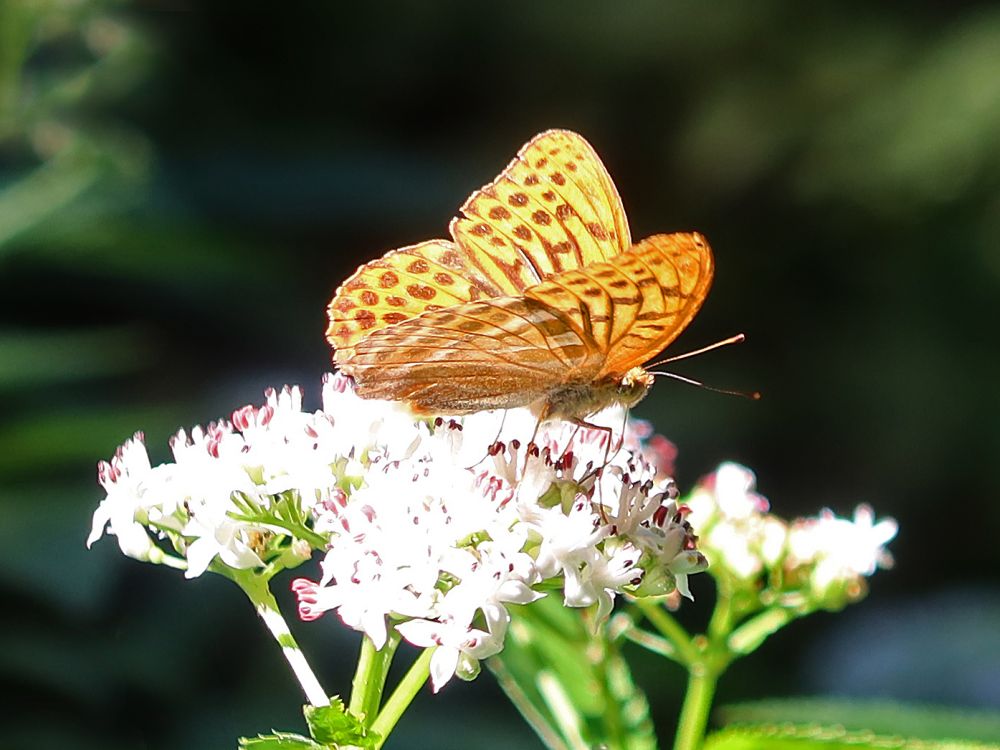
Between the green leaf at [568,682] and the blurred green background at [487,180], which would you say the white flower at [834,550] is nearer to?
the green leaf at [568,682]

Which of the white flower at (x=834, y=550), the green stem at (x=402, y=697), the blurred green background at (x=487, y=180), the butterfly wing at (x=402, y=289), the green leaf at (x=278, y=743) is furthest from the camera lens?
the blurred green background at (x=487, y=180)

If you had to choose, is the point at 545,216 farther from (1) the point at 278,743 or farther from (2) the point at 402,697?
(1) the point at 278,743

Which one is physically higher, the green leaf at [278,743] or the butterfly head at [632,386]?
the butterfly head at [632,386]

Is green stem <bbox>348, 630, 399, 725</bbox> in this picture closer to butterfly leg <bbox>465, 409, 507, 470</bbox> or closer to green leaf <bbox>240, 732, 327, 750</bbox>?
green leaf <bbox>240, 732, 327, 750</bbox>

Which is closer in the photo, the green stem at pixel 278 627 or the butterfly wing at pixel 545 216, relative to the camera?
the green stem at pixel 278 627

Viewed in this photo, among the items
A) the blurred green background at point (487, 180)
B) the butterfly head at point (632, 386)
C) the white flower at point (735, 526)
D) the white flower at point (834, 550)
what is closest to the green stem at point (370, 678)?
the butterfly head at point (632, 386)

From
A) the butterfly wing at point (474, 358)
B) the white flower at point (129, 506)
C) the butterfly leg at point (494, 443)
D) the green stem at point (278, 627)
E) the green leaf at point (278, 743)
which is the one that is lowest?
the green leaf at point (278, 743)

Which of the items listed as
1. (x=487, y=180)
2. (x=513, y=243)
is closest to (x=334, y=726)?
(x=513, y=243)
